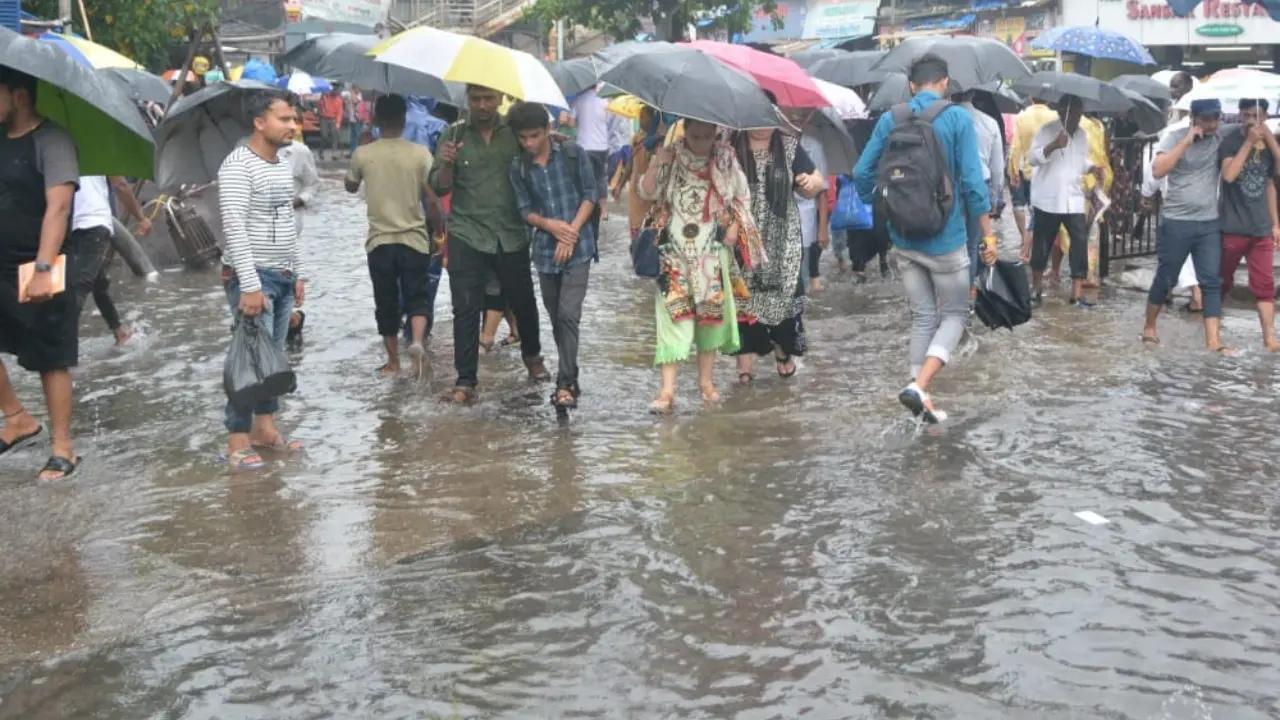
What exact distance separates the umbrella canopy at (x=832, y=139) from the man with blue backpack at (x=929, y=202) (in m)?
2.77

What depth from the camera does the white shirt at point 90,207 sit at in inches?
356

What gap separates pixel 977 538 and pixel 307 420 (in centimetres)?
383

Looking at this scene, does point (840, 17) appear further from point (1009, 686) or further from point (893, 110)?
point (1009, 686)

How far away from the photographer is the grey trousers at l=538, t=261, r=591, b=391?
320 inches

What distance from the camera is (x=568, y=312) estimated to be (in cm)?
820

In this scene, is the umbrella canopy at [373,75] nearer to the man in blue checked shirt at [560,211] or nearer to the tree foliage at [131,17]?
the man in blue checked shirt at [560,211]

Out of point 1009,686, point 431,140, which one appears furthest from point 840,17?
point 1009,686

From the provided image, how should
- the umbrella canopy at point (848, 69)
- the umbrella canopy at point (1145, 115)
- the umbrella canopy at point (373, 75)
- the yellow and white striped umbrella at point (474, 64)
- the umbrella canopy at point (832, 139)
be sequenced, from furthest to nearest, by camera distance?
the umbrella canopy at point (848, 69)
the umbrella canopy at point (1145, 115)
the umbrella canopy at point (832, 139)
the umbrella canopy at point (373, 75)
the yellow and white striped umbrella at point (474, 64)

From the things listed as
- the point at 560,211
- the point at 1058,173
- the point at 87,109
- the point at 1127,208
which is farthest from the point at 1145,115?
the point at 87,109

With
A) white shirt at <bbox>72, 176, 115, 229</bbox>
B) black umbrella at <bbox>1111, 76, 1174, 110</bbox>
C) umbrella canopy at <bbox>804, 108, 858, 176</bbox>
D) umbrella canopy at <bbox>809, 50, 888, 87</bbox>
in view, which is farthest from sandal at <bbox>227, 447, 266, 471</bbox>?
black umbrella at <bbox>1111, 76, 1174, 110</bbox>

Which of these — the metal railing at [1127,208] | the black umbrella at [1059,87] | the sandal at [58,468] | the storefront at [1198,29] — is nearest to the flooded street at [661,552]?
the sandal at [58,468]

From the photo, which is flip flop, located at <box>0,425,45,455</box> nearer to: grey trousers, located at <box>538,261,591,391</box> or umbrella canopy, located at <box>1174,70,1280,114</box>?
grey trousers, located at <box>538,261,591,391</box>

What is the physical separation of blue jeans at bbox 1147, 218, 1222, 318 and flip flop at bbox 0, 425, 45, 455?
6.96m

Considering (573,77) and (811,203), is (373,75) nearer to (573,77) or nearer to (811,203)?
(811,203)
